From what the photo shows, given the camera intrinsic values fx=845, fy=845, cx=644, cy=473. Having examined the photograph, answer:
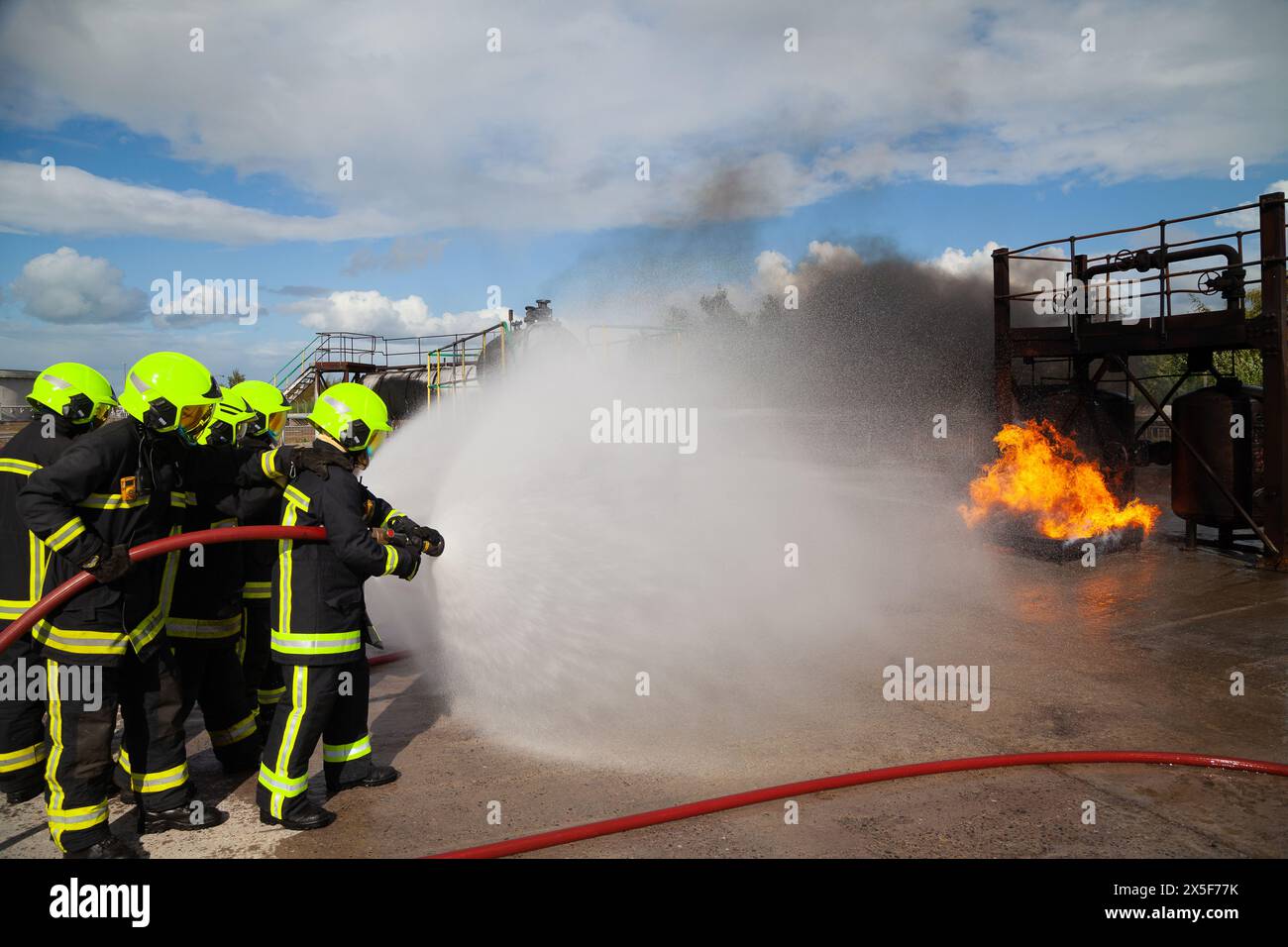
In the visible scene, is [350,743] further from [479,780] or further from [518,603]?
[518,603]

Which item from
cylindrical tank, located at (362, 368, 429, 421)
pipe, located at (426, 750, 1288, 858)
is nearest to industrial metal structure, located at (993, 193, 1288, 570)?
pipe, located at (426, 750, 1288, 858)

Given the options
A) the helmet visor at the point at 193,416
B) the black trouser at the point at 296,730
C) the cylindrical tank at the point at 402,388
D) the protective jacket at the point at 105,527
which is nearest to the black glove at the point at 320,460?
the helmet visor at the point at 193,416

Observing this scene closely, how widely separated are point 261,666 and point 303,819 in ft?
5.49

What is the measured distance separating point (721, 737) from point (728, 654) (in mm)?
1910

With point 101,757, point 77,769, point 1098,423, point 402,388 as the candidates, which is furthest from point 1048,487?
point 402,388

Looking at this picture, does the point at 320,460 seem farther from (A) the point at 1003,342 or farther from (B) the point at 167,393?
(A) the point at 1003,342

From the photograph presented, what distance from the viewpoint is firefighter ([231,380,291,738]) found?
17.0ft

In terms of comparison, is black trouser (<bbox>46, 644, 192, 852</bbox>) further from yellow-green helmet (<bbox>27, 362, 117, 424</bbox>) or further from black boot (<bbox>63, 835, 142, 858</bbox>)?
yellow-green helmet (<bbox>27, 362, 117, 424</bbox>)

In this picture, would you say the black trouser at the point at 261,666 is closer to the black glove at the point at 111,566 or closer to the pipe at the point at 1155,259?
the black glove at the point at 111,566

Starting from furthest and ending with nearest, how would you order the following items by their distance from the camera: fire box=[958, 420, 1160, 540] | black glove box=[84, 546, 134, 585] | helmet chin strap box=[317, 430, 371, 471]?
fire box=[958, 420, 1160, 540] → helmet chin strap box=[317, 430, 371, 471] → black glove box=[84, 546, 134, 585]

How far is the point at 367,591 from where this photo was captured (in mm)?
7781

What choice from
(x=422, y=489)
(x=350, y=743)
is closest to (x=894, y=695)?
(x=350, y=743)

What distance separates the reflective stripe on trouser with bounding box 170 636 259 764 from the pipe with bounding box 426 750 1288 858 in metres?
1.91

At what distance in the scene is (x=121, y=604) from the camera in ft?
13.7
